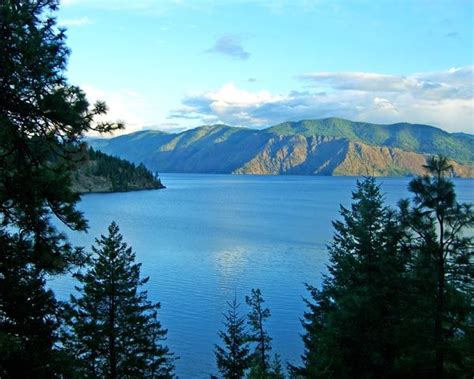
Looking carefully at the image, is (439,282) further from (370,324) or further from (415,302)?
(370,324)

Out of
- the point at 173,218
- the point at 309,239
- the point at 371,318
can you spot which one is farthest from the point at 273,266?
the point at 173,218

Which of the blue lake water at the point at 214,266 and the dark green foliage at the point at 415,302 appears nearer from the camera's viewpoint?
the dark green foliage at the point at 415,302

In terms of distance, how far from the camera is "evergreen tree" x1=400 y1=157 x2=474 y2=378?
60.6 ft

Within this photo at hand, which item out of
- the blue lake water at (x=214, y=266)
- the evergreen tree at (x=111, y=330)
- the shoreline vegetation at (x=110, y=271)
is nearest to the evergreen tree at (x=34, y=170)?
the shoreline vegetation at (x=110, y=271)

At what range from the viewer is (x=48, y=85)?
11.9 meters

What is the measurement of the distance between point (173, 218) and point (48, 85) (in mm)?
114305

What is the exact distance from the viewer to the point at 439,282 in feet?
60.7

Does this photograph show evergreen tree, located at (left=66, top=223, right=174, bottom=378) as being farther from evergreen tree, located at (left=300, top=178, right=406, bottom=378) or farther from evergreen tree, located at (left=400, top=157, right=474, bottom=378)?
evergreen tree, located at (left=400, top=157, right=474, bottom=378)

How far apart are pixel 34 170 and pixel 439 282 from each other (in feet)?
49.5

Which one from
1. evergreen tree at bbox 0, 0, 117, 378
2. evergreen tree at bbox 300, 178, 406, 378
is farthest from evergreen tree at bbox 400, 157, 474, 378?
evergreen tree at bbox 0, 0, 117, 378

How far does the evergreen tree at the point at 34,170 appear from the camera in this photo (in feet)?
36.7

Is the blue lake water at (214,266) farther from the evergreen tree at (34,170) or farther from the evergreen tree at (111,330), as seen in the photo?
the evergreen tree at (34,170)

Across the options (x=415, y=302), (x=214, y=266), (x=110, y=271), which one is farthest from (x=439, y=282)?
(x=214, y=266)

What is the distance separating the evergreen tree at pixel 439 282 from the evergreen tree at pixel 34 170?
1330 centimetres
